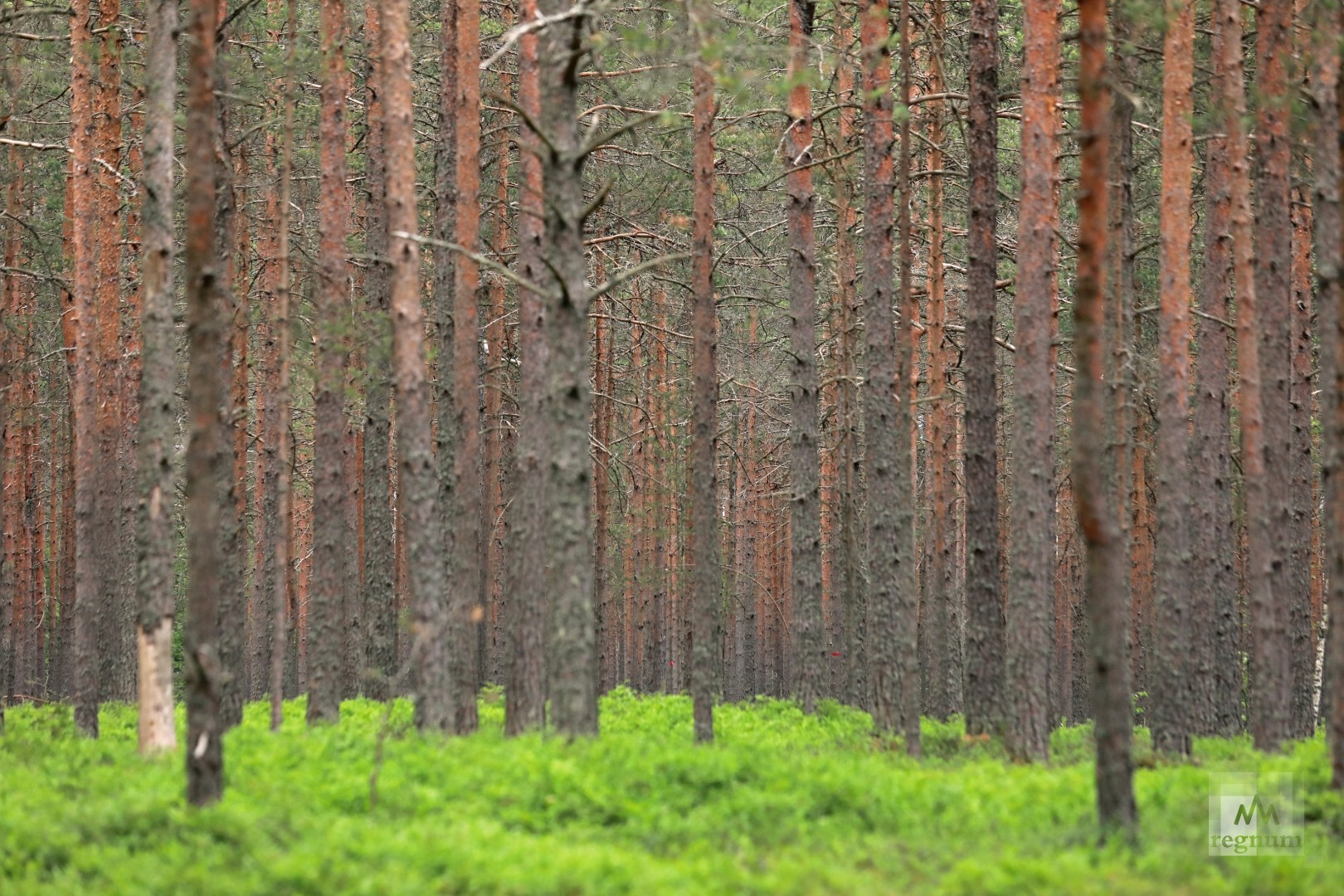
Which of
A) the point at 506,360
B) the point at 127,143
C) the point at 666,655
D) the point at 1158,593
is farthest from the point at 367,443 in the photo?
the point at 666,655

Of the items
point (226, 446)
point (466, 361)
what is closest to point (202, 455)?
point (466, 361)

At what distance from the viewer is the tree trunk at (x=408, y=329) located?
12.4m

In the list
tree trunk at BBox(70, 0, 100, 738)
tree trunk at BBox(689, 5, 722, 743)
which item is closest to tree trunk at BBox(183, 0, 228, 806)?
tree trunk at BBox(689, 5, 722, 743)

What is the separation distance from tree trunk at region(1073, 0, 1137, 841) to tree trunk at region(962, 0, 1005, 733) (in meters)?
5.83

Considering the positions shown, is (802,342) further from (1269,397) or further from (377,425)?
(377,425)

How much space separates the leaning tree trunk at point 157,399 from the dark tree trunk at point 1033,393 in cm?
842

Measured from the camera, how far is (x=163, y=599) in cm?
1159

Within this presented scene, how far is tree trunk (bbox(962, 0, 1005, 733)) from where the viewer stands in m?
14.0

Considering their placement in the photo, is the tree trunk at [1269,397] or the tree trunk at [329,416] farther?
the tree trunk at [329,416]

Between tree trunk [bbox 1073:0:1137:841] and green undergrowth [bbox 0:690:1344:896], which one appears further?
tree trunk [bbox 1073:0:1137:841]

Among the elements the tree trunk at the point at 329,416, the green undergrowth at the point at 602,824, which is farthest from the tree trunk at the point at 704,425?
the tree trunk at the point at 329,416

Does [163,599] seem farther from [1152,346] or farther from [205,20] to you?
[1152,346]

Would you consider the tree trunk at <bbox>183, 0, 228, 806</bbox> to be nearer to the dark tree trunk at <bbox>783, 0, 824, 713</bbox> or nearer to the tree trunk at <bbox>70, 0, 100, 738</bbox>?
the tree trunk at <bbox>70, 0, 100, 738</bbox>

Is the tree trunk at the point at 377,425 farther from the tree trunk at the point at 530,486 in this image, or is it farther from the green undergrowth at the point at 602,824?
the green undergrowth at the point at 602,824
